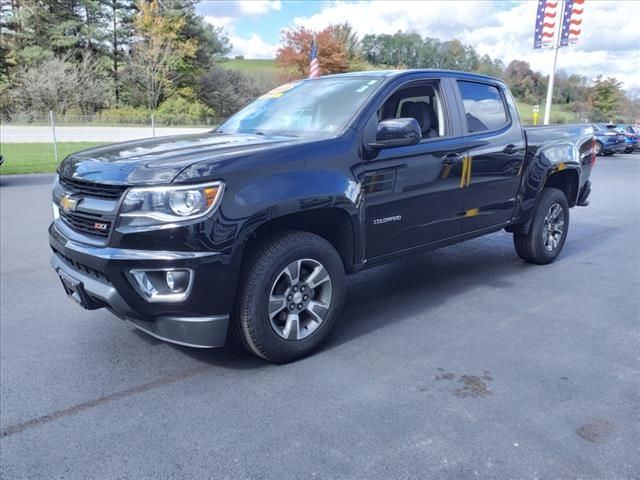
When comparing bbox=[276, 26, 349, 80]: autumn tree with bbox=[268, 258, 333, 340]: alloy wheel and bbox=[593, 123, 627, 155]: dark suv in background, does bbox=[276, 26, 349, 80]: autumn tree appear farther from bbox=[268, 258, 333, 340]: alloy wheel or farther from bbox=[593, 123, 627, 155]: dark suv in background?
bbox=[268, 258, 333, 340]: alloy wheel

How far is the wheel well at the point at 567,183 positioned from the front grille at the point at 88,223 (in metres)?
4.65

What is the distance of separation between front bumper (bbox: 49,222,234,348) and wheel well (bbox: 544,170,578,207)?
13.9ft

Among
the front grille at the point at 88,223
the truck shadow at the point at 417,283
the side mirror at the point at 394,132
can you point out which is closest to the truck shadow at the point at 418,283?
the truck shadow at the point at 417,283

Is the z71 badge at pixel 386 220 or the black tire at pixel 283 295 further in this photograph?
the z71 badge at pixel 386 220

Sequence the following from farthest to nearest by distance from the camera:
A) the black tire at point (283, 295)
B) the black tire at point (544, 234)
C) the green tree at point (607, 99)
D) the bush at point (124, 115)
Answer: the green tree at point (607, 99) → the bush at point (124, 115) → the black tire at point (544, 234) → the black tire at point (283, 295)

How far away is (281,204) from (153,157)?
798 millimetres

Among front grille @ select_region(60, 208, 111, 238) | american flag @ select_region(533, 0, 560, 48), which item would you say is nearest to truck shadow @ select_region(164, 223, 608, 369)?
front grille @ select_region(60, 208, 111, 238)

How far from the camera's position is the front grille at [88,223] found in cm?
299

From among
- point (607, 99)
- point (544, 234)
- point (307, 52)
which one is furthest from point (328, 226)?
point (607, 99)

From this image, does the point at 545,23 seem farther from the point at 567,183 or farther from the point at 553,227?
the point at 553,227

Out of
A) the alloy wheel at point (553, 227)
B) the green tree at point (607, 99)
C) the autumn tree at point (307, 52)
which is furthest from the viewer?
the green tree at point (607, 99)

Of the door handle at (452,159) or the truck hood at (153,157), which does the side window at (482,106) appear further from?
the truck hood at (153,157)

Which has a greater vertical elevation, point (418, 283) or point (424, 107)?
point (424, 107)

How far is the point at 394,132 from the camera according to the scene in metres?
3.58
